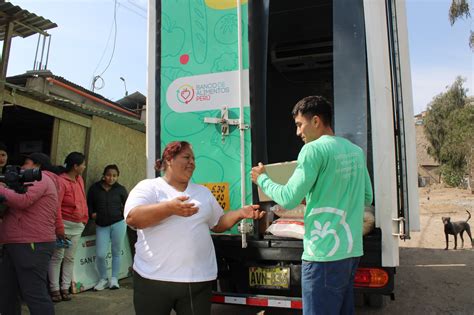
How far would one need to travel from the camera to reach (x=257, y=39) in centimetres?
344

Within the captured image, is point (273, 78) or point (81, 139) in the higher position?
point (273, 78)

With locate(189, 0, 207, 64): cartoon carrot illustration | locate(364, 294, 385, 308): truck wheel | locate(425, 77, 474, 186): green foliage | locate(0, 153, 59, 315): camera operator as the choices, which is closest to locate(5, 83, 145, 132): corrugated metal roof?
locate(0, 153, 59, 315): camera operator

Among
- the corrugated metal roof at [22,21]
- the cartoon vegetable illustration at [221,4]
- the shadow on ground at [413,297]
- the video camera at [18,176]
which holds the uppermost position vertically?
the corrugated metal roof at [22,21]

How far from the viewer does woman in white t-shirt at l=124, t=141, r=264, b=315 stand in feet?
8.05

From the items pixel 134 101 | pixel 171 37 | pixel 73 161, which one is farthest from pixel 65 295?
pixel 134 101

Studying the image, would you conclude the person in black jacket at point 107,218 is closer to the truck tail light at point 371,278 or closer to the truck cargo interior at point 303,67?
the truck cargo interior at point 303,67

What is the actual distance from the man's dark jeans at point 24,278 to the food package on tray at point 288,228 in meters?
1.91

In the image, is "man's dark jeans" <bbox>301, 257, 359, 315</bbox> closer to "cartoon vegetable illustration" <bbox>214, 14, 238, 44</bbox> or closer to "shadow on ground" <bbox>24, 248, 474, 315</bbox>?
"cartoon vegetable illustration" <bbox>214, 14, 238, 44</bbox>

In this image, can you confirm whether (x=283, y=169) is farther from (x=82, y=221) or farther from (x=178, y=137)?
(x=82, y=221)

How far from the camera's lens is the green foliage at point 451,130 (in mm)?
33438

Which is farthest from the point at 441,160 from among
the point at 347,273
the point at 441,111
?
the point at 347,273

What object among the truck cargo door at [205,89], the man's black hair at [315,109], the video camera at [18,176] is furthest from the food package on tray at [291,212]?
the video camera at [18,176]

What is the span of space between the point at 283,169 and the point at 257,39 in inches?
45.2

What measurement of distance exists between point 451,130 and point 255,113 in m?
38.4
